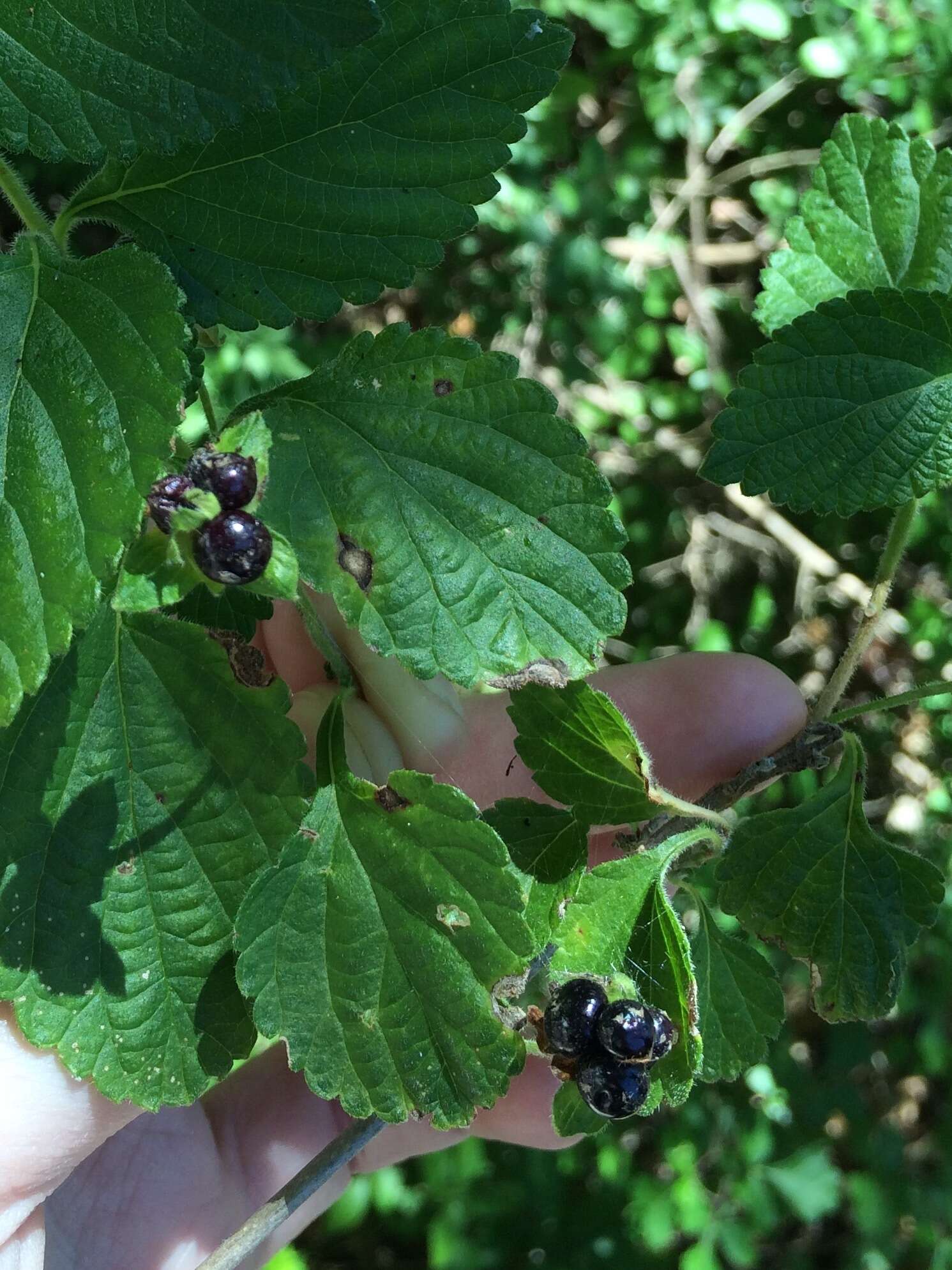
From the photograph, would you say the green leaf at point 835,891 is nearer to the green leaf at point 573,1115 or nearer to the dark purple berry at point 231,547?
the green leaf at point 573,1115

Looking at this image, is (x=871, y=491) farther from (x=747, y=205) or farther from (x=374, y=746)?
(x=747, y=205)

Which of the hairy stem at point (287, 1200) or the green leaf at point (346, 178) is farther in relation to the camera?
the hairy stem at point (287, 1200)

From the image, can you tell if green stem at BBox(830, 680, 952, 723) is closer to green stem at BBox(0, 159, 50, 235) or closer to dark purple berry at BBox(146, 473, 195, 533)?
dark purple berry at BBox(146, 473, 195, 533)

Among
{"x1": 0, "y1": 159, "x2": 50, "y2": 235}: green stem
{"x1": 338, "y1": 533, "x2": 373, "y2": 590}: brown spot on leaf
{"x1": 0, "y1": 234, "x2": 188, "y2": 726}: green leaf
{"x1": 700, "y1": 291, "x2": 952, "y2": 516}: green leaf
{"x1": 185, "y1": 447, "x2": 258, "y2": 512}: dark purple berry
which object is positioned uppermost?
{"x1": 0, "y1": 159, "x2": 50, "y2": 235}: green stem

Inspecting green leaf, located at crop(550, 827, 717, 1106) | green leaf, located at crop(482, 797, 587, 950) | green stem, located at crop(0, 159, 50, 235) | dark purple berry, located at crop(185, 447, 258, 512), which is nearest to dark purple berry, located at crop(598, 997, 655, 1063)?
green leaf, located at crop(550, 827, 717, 1106)

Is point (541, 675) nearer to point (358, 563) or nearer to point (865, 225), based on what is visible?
point (358, 563)

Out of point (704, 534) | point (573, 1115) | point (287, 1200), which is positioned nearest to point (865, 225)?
point (573, 1115)

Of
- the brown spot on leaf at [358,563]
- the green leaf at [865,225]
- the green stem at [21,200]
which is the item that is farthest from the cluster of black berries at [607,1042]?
the green stem at [21,200]
